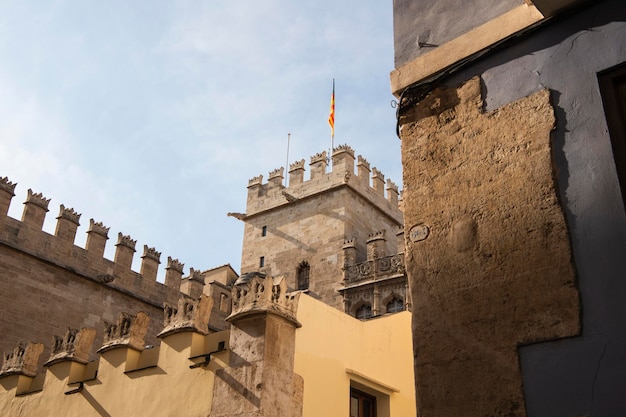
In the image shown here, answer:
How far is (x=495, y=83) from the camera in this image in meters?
3.28

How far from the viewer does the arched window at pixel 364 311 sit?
865 inches

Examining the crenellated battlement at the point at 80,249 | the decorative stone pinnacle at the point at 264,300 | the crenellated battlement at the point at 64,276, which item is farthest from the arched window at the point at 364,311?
the decorative stone pinnacle at the point at 264,300

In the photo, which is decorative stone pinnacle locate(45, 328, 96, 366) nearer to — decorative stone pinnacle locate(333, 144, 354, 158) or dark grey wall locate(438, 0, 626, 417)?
dark grey wall locate(438, 0, 626, 417)

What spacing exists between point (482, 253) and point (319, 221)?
22.6 meters

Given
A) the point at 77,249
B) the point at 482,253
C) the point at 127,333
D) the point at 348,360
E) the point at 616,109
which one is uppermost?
the point at 77,249

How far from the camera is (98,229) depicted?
17438 millimetres

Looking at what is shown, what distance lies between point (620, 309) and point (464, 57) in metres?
1.64

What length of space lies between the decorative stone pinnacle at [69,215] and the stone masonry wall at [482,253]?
15.0m

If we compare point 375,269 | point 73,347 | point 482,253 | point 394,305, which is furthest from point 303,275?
point 482,253

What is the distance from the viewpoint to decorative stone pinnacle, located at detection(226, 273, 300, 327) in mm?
7402

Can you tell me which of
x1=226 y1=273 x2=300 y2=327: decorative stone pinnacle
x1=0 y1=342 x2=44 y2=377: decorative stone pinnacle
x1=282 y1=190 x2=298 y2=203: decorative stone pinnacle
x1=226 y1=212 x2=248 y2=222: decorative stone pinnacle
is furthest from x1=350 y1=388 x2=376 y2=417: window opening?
x1=226 y1=212 x2=248 y2=222: decorative stone pinnacle

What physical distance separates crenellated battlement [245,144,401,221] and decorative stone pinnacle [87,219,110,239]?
9.92 metres

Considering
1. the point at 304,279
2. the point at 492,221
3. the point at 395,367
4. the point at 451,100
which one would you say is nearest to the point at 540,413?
the point at 492,221

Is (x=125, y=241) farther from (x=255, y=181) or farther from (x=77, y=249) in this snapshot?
(x=255, y=181)
